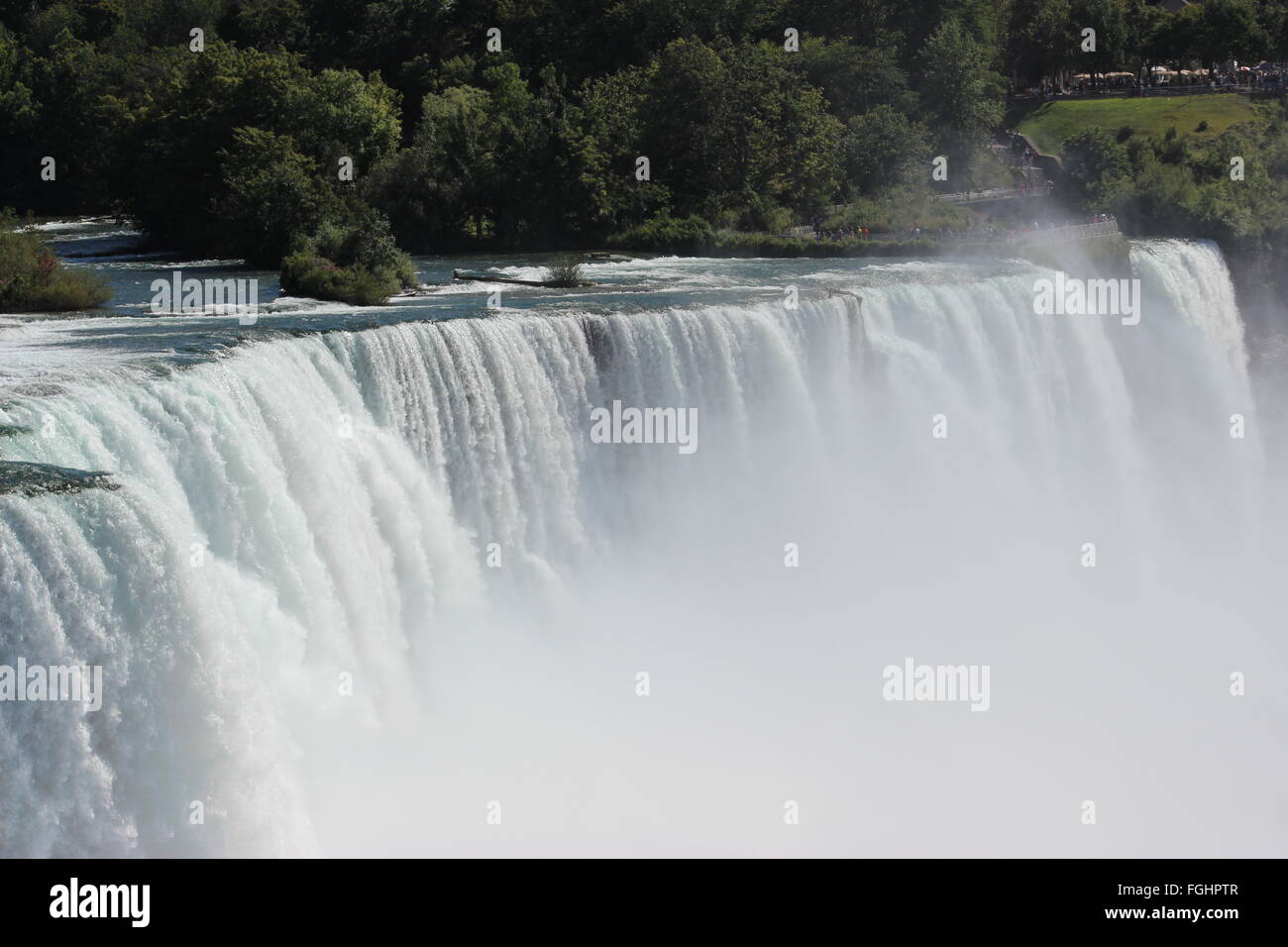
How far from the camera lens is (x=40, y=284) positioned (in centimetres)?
2486

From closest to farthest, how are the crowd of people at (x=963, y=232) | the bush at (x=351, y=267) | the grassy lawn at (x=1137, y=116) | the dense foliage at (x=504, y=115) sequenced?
the bush at (x=351, y=267) → the crowd of people at (x=963, y=232) → the dense foliage at (x=504, y=115) → the grassy lawn at (x=1137, y=116)

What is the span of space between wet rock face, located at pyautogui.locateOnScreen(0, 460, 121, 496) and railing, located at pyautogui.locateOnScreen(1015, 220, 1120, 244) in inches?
988

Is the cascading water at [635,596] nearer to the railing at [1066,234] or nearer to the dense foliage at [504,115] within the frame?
the railing at [1066,234]

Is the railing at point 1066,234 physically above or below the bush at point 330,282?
above

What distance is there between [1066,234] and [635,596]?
57.1ft

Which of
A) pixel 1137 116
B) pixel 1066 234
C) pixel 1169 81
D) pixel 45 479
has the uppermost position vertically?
pixel 1169 81

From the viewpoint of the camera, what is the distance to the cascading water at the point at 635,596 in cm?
1338

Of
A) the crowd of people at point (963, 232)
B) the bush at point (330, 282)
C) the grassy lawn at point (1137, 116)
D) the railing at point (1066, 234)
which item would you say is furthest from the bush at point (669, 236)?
the grassy lawn at point (1137, 116)

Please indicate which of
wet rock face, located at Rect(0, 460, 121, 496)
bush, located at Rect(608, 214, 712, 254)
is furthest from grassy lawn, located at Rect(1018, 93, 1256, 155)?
wet rock face, located at Rect(0, 460, 121, 496)

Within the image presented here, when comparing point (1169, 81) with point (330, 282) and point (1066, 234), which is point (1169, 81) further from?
point (330, 282)

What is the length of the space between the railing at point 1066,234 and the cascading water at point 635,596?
14.9ft

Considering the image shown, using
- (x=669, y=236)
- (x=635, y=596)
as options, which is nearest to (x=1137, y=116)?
(x=669, y=236)

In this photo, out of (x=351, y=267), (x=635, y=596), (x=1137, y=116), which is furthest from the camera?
(x=1137, y=116)

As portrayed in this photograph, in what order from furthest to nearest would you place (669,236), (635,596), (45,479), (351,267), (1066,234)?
1. (669,236)
2. (1066,234)
3. (351,267)
4. (635,596)
5. (45,479)
